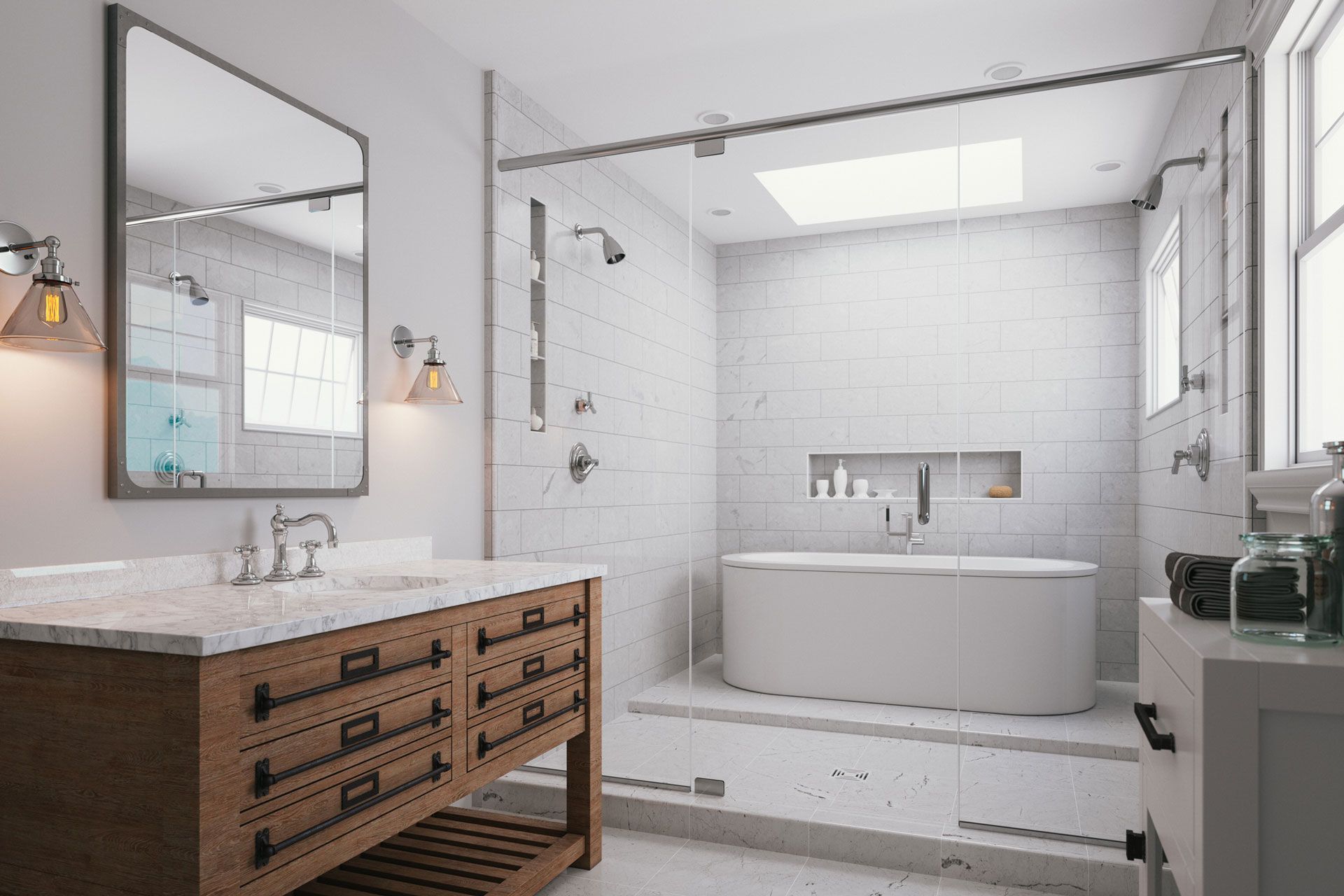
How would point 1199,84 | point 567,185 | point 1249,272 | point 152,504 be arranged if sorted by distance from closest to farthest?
1. point 152,504
2. point 1249,272
3. point 1199,84
4. point 567,185

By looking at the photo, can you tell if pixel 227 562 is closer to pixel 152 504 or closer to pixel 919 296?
pixel 152 504

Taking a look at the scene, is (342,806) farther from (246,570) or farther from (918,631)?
(918,631)

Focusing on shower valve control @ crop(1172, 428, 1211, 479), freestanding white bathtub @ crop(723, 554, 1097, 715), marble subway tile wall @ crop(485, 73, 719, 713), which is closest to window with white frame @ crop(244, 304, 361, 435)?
marble subway tile wall @ crop(485, 73, 719, 713)

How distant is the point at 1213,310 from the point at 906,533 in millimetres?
2072

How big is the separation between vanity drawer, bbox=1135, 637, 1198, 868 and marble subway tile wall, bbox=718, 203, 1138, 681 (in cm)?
218

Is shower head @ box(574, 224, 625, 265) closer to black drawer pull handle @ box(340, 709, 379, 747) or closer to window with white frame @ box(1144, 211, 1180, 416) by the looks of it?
window with white frame @ box(1144, 211, 1180, 416)

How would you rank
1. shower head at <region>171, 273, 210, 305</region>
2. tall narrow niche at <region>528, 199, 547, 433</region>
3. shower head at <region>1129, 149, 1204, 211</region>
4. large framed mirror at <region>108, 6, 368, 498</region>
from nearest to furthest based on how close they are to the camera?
large framed mirror at <region>108, 6, 368, 498</region>, shower head at <region>171, 273, 210, 305</region>, shower head at <region>1129, 149, 1204, 211</region>, tall narrow niche at <region>528, 199, 547, 433</region>

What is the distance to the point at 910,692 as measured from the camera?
4.30 meters

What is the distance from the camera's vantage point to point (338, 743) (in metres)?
1.80

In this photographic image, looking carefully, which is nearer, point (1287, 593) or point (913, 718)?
point (1287, 593)

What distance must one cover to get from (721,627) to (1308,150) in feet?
10.7

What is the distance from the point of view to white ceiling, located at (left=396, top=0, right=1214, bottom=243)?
9.97ft

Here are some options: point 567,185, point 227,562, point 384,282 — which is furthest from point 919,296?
point 227,562

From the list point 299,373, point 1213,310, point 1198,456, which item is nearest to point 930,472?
point 1198,456
